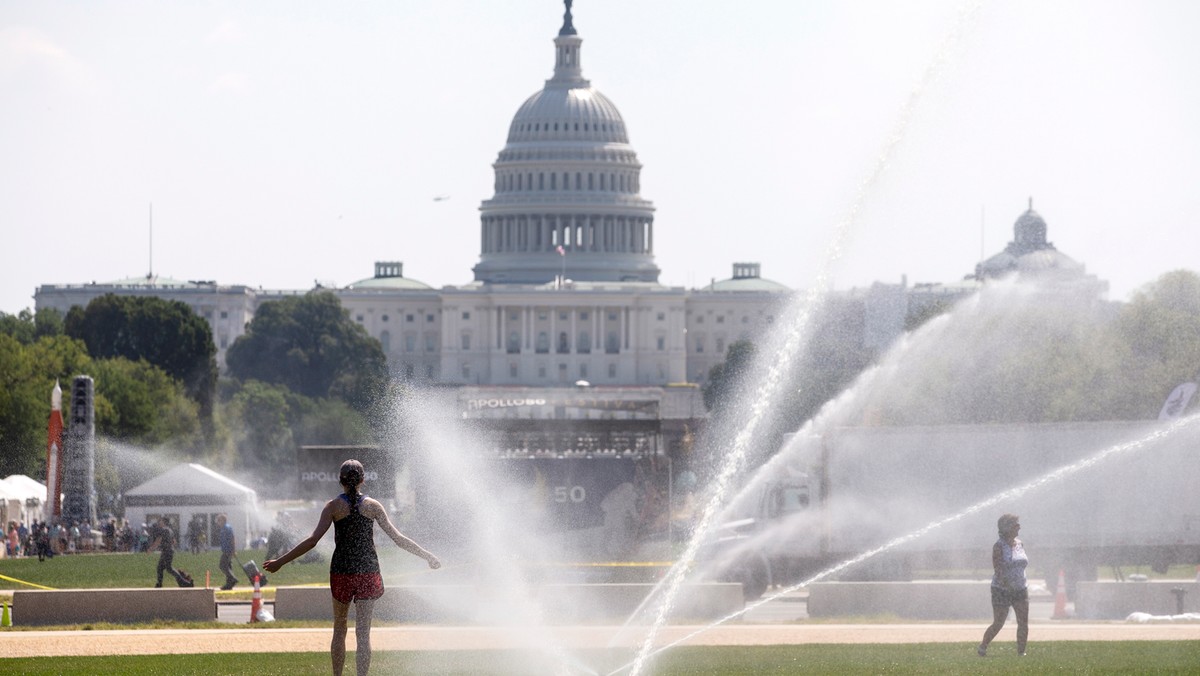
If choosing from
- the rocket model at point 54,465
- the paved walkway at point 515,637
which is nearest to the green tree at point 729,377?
the rocket model at point 54,465

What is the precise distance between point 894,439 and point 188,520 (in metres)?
34.3

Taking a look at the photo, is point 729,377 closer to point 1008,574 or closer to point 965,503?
point 965,503

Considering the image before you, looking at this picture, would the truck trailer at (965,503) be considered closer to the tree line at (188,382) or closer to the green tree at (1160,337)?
the green tree at (1160,337)

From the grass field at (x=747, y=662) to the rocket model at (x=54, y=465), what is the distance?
124 feet

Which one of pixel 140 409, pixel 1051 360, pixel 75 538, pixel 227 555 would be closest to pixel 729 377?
pixel 140 409

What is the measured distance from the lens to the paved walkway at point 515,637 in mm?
29500

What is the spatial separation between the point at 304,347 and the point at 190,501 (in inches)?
4654

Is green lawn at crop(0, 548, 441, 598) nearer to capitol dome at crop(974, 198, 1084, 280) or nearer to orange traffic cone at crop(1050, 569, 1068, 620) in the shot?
orange traffic cone at crop(1050, 569, 1068, 620)

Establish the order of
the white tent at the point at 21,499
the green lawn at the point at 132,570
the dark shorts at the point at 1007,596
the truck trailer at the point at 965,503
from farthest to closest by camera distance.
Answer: the white tent at the point at 21,499 < the green lawn at the point at 132,570 < the truck trailer at the point at 965,503 < the dark shorts at the point at 1007,596

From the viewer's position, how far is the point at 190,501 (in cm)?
6931

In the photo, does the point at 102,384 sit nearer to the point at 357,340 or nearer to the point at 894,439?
the point at 894,439

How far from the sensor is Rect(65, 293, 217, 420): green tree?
482 feet

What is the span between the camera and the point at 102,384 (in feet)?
336

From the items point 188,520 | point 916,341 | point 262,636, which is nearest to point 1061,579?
point 262,636
